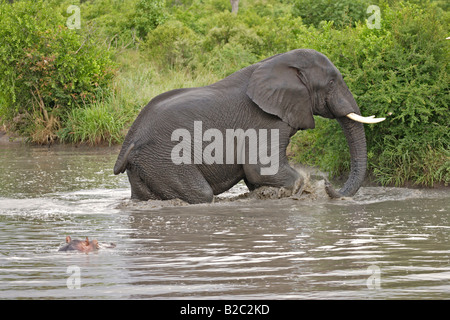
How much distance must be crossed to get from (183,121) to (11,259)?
3.54 meters

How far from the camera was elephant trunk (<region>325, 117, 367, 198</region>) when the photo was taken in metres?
10.2

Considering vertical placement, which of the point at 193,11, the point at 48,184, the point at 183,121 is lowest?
the point at 48,184

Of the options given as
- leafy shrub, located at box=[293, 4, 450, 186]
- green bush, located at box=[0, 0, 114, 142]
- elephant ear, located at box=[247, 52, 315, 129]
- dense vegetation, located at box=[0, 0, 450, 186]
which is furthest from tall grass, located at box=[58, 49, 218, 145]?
elephant ear, located at box=[247, 52, 315, 129]

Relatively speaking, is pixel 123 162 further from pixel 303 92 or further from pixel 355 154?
pixel 355 154

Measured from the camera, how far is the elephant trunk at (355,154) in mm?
10188

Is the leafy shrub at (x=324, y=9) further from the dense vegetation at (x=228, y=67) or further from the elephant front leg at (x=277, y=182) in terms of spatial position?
the elephant front leg at (x=277, y=182)

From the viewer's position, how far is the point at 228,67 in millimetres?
20562

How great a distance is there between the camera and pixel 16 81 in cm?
1861

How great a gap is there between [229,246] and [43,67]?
39.3 ft
